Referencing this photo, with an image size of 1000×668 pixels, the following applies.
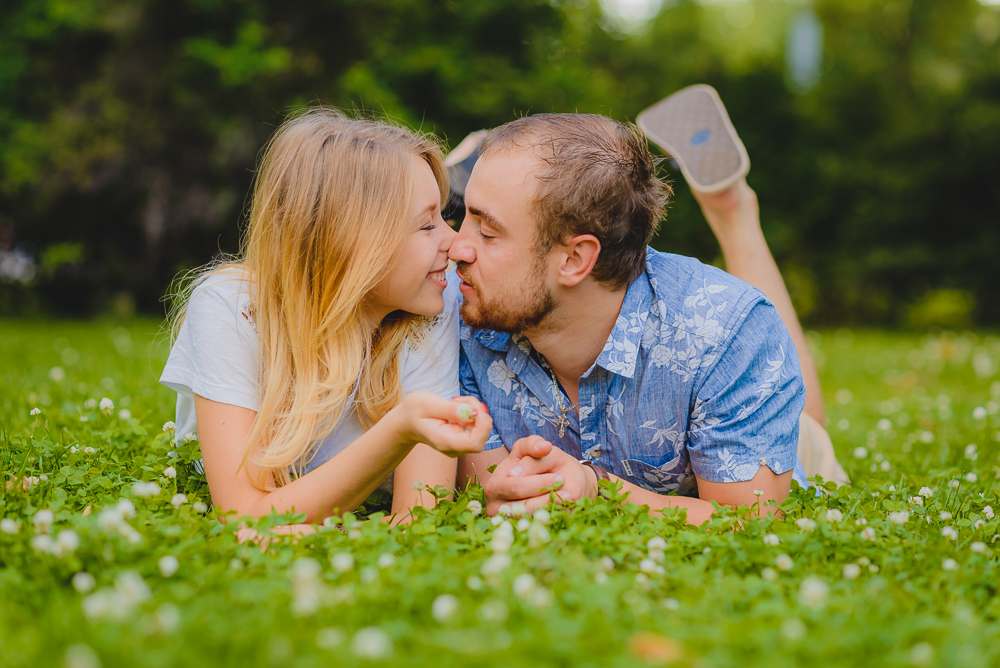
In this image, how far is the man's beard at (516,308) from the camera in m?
3.20

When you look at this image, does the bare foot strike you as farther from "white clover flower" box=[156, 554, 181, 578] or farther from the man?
"white clover flower" box=[156, 554, 181, 578]

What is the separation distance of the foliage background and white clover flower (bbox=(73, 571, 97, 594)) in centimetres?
989

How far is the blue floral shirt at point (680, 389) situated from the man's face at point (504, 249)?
303mm

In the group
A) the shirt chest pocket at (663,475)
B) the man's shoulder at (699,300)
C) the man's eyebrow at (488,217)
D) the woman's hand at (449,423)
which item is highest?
the man's eyebrow at (488,217)

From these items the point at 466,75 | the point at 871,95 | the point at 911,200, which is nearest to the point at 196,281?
the point at 466,75

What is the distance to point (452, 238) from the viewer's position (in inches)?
132

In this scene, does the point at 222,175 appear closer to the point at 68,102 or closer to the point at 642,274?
the point at 68,102

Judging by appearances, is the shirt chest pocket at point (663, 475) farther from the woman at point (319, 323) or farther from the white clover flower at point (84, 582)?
the white clover flower at point (84, 582)

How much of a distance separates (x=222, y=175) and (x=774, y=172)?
12.8 meters

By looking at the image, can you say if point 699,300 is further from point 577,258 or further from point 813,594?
point 813,594

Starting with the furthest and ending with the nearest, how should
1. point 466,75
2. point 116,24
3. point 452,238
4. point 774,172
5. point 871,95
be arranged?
1. point 871,95
2. point 774,172
3. point 466,75
4. point 116,24
5. point 452,238

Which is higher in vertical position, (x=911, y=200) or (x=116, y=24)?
(x=116, y=24)

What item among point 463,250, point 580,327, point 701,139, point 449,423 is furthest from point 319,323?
point 701,139

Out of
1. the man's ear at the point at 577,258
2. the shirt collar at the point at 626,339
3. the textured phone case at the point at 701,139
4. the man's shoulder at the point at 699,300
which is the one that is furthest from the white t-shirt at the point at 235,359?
the textured phone case at the point at 701,139
